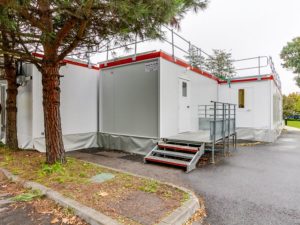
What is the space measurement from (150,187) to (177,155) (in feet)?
6.81

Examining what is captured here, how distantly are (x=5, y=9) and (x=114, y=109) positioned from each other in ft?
16.1

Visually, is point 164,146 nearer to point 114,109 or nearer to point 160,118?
point 160,118

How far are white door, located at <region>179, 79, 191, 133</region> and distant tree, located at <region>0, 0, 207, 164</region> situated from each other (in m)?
3.01

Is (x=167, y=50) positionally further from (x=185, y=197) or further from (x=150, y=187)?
(x=185, y=197)

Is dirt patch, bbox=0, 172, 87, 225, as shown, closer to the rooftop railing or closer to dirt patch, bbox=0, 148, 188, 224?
dirt patch, bbox=0, 148, 188, 224

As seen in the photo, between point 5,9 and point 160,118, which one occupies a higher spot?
point 5,9

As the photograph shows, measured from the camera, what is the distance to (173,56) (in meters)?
6.81

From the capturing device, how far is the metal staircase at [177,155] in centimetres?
499

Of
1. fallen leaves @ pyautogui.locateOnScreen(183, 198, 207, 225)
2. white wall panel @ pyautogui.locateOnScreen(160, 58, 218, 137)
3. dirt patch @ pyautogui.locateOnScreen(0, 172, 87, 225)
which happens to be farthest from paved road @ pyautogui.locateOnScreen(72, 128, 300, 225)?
dirt patch @ pyautogui.locateOnScreen(0, 172, 87, 225)

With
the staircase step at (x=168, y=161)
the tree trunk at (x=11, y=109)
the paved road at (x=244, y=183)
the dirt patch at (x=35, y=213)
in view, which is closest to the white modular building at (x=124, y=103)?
the tree trunk at (x=11, y=109)

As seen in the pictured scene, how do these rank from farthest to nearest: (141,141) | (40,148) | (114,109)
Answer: (114,109)
(141,141)
(40,148)

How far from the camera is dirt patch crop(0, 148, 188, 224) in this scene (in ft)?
8.46

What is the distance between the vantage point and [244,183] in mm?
4031

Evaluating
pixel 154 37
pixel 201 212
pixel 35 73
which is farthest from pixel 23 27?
pixel 201 212
